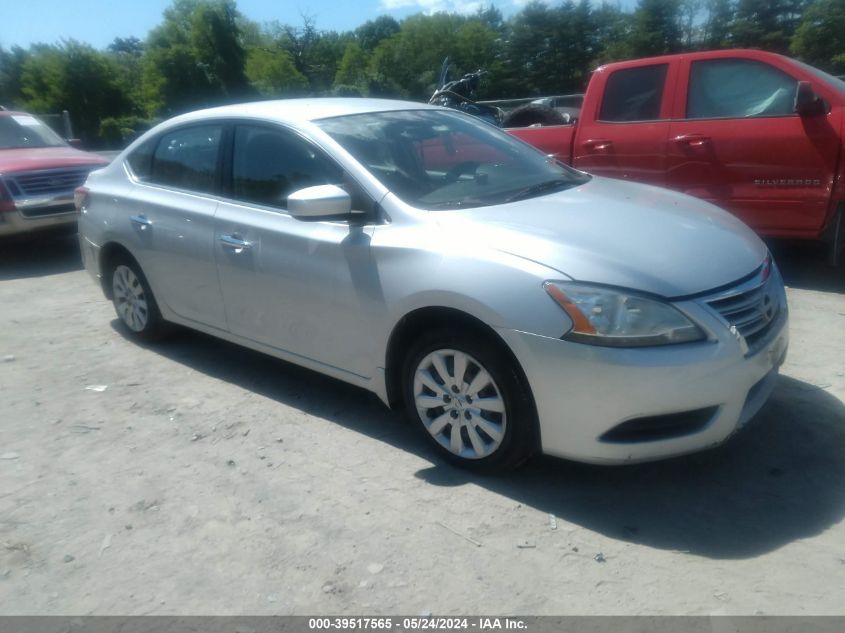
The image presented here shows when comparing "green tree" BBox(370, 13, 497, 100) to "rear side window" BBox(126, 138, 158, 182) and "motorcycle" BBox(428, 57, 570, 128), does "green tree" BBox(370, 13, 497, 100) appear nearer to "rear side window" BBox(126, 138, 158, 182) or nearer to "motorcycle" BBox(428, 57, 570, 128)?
"motorcycle" BBox(428, 57, 570, 128)

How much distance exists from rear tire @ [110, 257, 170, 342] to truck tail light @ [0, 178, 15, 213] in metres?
3.75

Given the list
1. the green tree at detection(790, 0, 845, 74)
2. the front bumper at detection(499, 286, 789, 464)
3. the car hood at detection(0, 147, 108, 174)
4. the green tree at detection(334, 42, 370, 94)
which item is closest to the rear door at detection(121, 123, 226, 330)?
the front bumper at detection(499, 286, 789, 464)

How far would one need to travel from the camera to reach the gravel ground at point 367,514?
2.83 meters

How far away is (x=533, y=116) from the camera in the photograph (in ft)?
33.7

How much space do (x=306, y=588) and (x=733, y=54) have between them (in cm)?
556

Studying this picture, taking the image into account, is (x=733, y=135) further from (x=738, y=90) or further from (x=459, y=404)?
(x=459, y=404)

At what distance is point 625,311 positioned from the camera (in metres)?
3.06

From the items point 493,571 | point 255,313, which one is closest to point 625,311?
point 493,571

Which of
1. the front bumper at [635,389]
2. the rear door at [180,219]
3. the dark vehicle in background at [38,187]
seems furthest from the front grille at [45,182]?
the front bumper at [635,389]

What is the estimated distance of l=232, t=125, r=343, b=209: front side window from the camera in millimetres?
4098

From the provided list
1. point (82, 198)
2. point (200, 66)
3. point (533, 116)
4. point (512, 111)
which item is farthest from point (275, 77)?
point (82, 198)

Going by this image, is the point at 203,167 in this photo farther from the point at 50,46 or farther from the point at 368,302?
the point at 50,46

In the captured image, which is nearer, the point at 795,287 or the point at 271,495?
the point at 271,495

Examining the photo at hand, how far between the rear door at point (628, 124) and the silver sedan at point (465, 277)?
2232 mm
